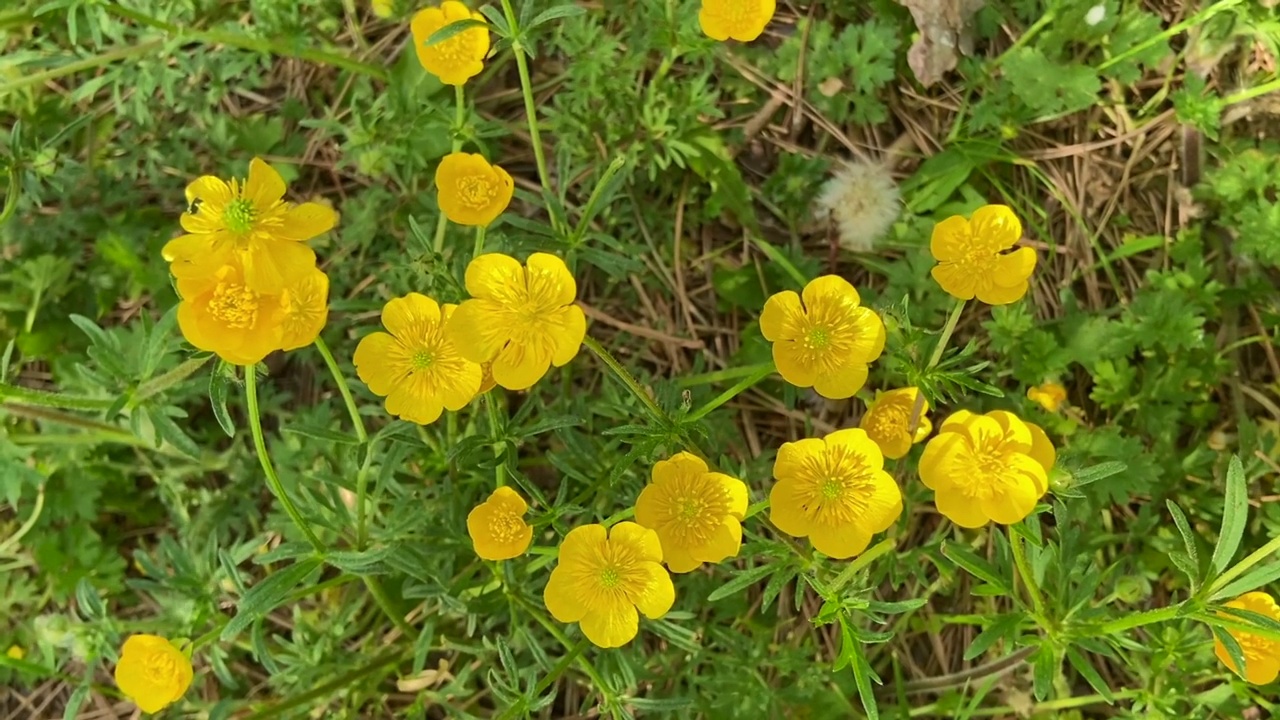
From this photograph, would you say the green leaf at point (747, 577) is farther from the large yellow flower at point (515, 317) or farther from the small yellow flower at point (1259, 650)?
the small yellow flower at point (1259, 650)

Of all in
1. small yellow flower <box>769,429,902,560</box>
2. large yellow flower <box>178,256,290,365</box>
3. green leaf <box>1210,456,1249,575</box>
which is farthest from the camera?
small yellow flower <box>769,429,902,560</box>

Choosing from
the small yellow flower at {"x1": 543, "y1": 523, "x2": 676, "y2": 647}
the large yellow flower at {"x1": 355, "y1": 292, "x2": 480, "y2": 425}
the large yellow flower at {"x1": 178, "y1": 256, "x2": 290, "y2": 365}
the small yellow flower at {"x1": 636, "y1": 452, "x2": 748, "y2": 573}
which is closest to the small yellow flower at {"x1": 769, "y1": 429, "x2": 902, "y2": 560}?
the small yellow flower at {"x1": 636, "y1": 452, "x2": 748, "y2": 573}

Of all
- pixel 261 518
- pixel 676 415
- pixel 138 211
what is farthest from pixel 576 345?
pixel 138 211

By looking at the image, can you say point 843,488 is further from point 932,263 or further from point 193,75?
point 193,75

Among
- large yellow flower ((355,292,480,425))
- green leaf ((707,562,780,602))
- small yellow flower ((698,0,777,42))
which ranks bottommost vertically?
green leaf ((707,562,780,602))

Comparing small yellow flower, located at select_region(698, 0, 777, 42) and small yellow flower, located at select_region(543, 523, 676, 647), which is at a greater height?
small yellow flower, located at select_region(698, 0, 777, 42)

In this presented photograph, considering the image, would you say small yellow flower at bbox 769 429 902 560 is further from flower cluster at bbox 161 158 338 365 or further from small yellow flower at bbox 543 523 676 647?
flower cluster at bbox 161 158 338 365
